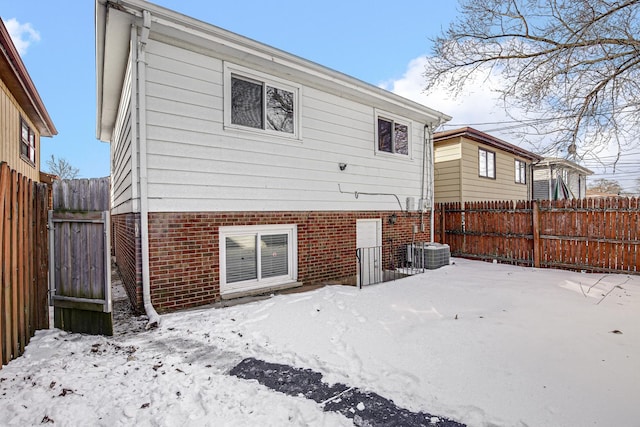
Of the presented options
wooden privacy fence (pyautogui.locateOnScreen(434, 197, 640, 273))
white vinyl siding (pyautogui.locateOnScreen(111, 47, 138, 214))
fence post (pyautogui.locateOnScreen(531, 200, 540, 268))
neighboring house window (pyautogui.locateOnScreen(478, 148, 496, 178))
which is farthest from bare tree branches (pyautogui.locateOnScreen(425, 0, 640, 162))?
white vinyl siding (pyautogui.locateOnScreen(111, 47, 138, 214))

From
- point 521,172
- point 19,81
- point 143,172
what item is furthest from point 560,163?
point 19,81

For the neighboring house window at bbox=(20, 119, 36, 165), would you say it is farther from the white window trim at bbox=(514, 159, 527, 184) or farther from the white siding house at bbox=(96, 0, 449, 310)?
the white window trim at bbox=(514, 159, 527, 184)

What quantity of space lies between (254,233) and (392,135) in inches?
185

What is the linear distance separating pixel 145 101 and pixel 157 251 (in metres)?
2.15

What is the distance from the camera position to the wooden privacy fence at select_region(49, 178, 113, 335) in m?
3.78

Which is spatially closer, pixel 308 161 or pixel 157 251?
pixel 157 251

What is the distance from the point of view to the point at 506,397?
256 centimetres

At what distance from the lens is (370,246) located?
7953 mm

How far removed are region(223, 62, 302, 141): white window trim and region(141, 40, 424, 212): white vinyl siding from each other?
0.17 ft

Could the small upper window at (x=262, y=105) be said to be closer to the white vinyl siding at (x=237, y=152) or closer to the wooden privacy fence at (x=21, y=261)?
the white vinyl siding at (x=237, y=152)

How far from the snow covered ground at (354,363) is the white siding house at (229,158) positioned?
0.91 metres

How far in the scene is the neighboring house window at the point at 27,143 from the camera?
9094 millimetres

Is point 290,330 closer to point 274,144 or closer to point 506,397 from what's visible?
point 506,397

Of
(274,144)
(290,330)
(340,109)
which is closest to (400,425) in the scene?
(290,330)
